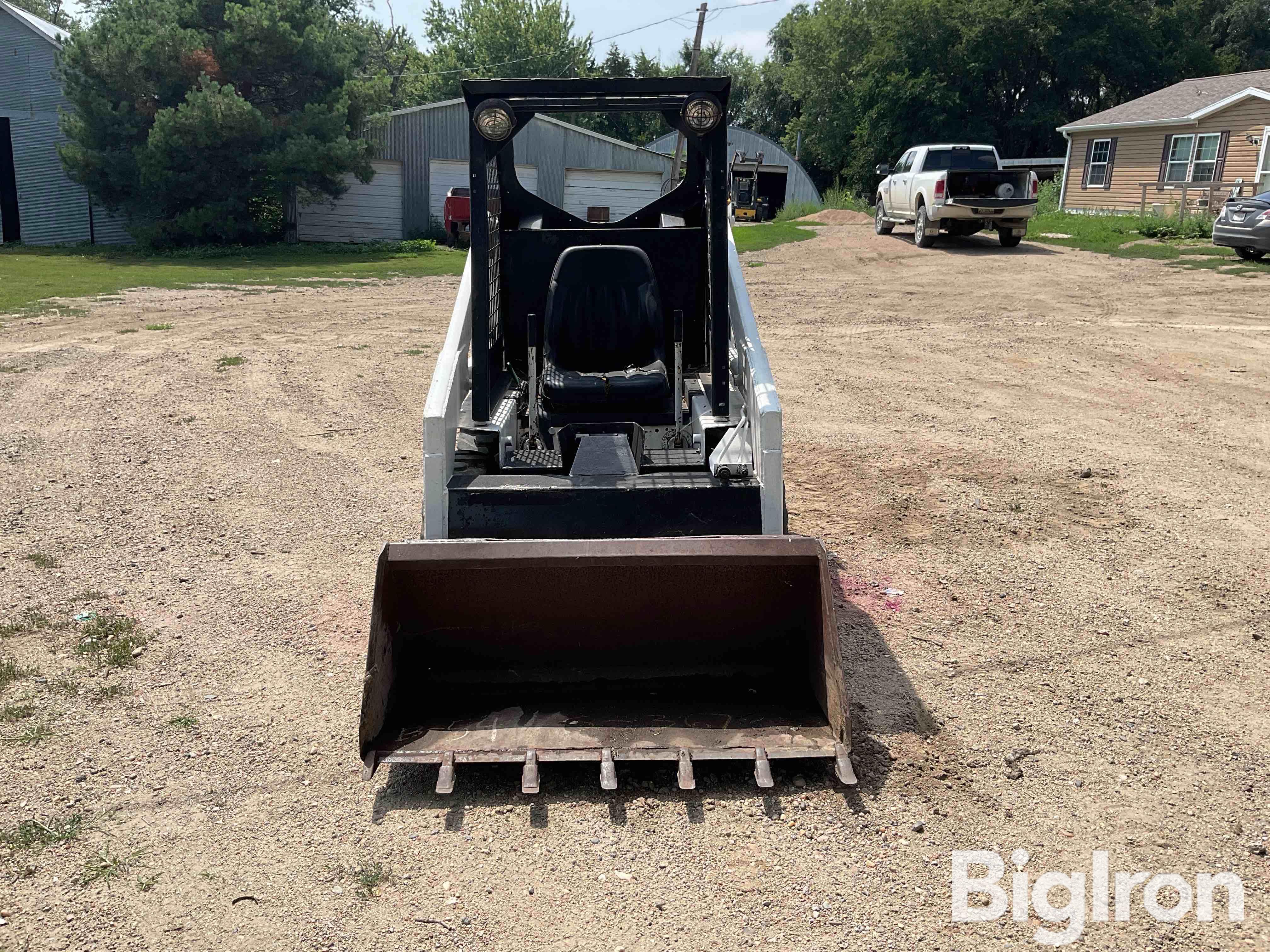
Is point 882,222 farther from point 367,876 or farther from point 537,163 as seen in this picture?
point 367,876

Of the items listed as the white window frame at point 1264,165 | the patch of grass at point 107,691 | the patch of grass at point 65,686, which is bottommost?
the patch of grass at point 107,691

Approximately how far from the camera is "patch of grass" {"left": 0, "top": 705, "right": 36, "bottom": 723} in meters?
4.15

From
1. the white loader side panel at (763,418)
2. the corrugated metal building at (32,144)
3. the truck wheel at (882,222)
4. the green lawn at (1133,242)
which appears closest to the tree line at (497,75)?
the corrugated metal building at (32,144)

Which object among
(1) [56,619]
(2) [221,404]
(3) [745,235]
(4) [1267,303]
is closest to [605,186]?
(3) [745,235]

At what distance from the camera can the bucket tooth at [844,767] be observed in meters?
3.65

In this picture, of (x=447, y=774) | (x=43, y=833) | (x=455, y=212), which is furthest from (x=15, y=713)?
(x=455, y=212)

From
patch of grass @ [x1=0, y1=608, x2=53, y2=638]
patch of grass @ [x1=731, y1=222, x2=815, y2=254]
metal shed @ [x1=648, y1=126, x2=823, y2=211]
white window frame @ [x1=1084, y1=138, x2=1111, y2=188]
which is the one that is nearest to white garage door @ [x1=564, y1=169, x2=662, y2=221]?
patch of grass @ [x1=731, y1=222, x2=815, y2=254]

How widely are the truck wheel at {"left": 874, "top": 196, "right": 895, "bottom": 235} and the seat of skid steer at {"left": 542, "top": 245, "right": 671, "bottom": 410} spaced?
19.8m

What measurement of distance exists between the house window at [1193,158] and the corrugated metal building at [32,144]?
29611 mm

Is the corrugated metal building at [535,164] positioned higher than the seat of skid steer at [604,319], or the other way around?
the corrugated metal building at [535,164]

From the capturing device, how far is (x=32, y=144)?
27.1m

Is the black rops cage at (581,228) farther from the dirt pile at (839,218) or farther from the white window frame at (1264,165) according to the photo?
the white window frame at (1264,165)

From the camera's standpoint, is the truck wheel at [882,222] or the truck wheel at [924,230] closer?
the truck wheel at [924,230]

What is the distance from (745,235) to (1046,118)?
92.0ft
